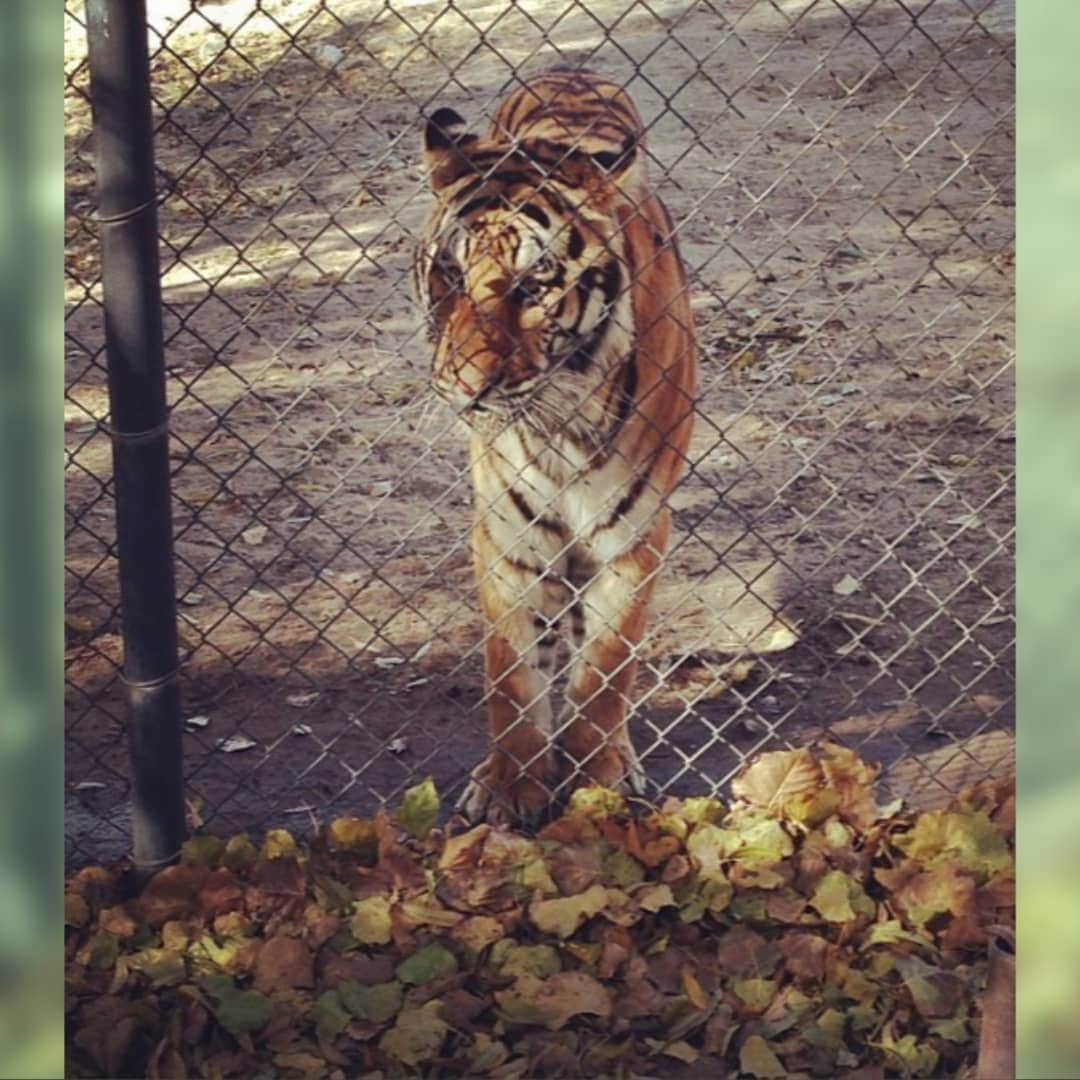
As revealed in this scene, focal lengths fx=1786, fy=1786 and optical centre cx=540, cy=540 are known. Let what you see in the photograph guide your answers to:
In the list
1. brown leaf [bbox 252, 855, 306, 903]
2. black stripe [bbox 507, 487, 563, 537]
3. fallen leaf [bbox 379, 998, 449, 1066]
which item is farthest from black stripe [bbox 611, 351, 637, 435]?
fallen leaf [bbox 379, 998, 449, 1066]

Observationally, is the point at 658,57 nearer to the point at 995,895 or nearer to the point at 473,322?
the point at 473,322

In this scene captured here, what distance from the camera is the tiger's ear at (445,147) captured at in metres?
3.45

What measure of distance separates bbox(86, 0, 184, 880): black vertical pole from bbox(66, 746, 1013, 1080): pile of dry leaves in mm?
229

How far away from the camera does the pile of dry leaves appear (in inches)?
114

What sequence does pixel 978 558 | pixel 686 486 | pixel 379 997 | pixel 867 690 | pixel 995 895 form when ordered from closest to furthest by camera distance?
pixel 379 997, pixel 995 895, pixel 867 690, pixel 978 558, pixel 686 486

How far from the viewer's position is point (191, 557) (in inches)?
196

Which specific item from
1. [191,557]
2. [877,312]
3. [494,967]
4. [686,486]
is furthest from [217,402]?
[494,967]

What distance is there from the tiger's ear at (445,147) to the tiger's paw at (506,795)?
47.7 inches

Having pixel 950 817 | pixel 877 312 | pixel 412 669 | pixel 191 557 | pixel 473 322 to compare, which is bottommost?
pixel 950 817

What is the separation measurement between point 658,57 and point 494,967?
691 cm

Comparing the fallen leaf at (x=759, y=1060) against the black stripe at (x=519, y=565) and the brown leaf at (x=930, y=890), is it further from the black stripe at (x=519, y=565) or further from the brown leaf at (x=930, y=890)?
the black stripe at (x=519, y=565)

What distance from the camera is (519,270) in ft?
11.8
